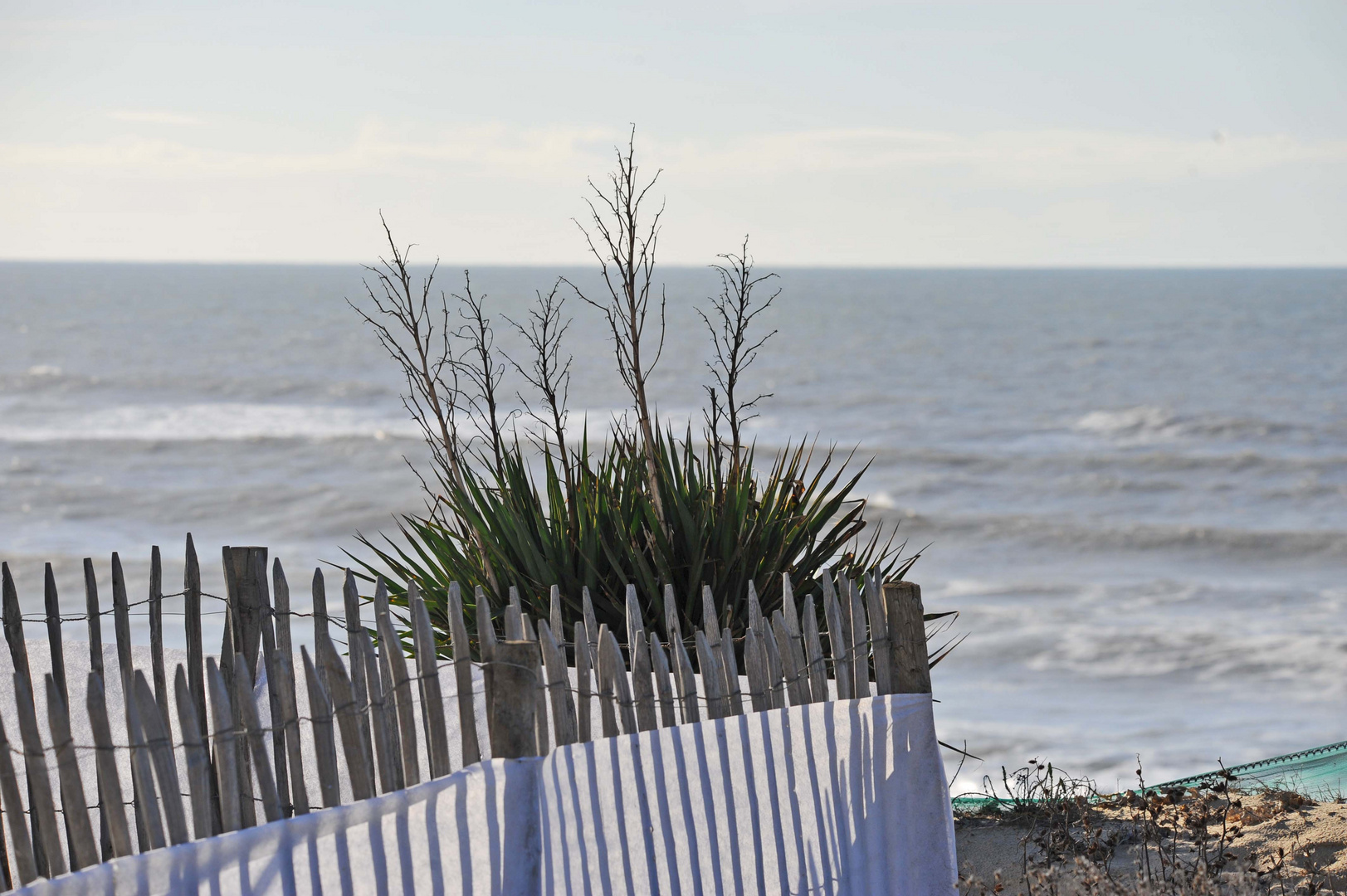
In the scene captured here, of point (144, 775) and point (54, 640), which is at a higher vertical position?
point (54, 640)

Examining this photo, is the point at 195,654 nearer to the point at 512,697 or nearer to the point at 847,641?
the point at 512,697

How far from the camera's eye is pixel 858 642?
2857 mm

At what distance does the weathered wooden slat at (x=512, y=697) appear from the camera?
2330 mm

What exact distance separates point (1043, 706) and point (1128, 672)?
156cm

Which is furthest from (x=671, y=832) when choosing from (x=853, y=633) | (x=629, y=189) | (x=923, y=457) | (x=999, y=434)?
(x=999, y=434)

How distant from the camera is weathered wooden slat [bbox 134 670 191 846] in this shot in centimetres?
215

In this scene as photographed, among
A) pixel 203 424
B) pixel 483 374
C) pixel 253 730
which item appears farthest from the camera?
pixel 203 424

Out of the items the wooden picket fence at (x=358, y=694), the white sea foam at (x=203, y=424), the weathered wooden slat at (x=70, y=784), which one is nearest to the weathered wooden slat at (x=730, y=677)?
the wooden picket fence at (x=358, y=694)

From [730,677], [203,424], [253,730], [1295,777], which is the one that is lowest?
[1295,777]

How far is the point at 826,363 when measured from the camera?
161 ft

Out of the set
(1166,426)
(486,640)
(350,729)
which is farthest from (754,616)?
(1166,426)

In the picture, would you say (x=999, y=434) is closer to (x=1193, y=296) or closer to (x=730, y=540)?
(x=730, y=540)

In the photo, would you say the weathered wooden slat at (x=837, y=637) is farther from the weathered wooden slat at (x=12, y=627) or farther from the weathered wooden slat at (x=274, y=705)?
the weathered wooden slat at (x=12, y=627)

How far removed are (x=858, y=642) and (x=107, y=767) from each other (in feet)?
5.29
